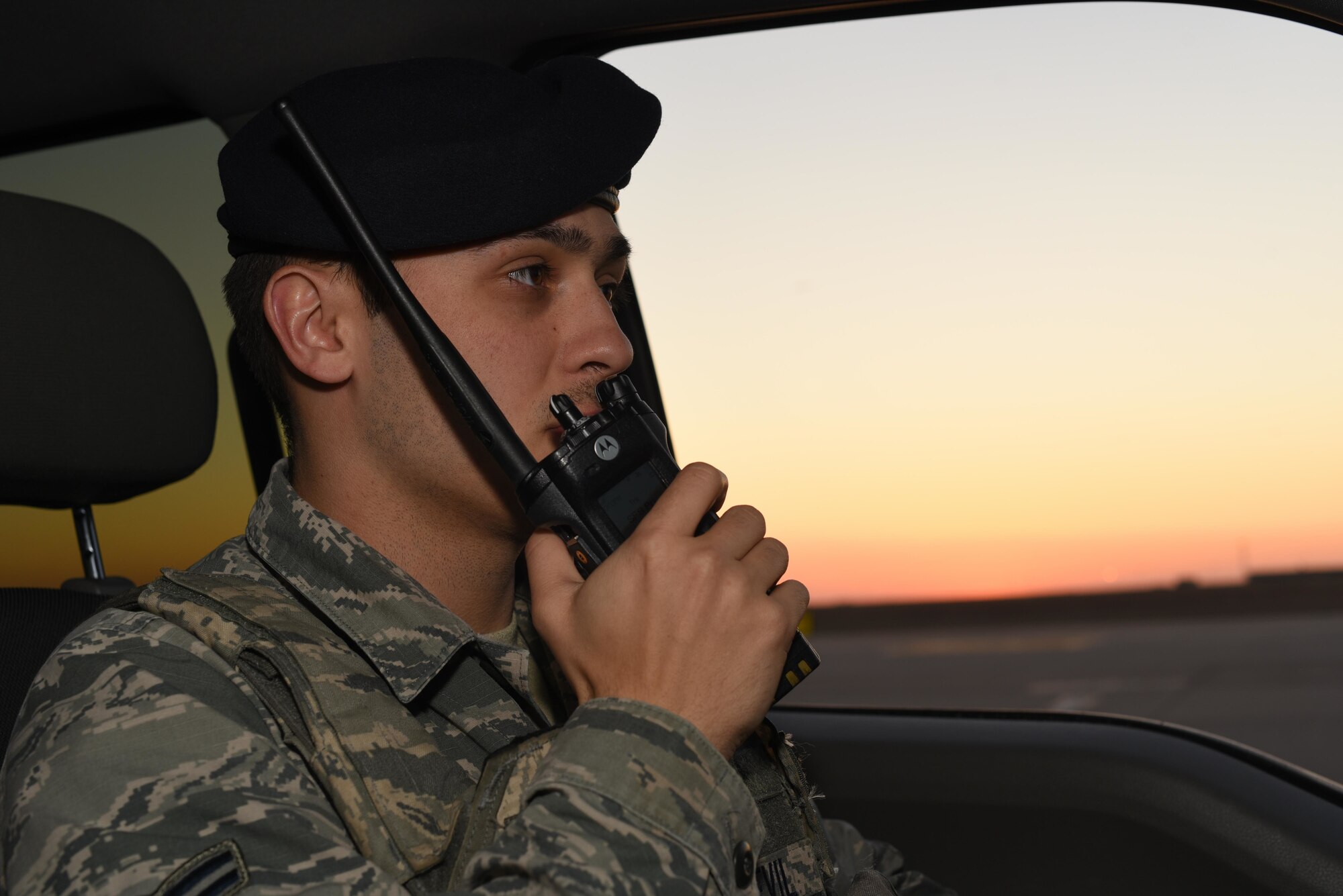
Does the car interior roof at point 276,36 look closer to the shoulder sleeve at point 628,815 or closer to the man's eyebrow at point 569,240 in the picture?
the man's eyebrow at point 569,240

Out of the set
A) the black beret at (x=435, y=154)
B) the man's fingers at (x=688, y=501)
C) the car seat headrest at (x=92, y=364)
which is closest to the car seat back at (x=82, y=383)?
the car seat headrest at (x=92, y=364)

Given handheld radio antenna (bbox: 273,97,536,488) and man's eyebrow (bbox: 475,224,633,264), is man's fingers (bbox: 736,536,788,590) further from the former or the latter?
man's eyebrow (bbox: 475,224,633,264)

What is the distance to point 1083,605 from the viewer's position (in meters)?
24.1

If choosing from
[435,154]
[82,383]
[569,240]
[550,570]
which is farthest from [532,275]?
[82,383]

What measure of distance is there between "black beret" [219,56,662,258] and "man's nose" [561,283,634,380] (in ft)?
0.36

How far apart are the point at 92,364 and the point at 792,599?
38.1 inches

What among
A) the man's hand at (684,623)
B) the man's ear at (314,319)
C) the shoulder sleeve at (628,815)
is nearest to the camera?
the shoulder sleeve at (628,815)

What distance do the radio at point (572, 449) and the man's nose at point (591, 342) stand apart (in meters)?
0.07

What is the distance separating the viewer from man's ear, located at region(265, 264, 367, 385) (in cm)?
120

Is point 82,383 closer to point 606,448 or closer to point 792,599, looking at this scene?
point 606,448

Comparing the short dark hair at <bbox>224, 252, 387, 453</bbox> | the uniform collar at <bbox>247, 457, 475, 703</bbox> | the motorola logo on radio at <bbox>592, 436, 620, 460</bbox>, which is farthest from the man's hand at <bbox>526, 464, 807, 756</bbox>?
the short dark hair at <bbox>224, 252, 387, 453</bbox>

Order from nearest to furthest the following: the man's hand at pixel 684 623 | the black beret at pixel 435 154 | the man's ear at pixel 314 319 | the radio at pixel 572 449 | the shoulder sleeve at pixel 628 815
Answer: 1. the shoulder sleeve at pixel 628 815
2. the man's hand at pixel 684 623
3. the radio at pixel 572 449
4. the black beret at pixel 435 154
5. the man's ear at pixel 314 319

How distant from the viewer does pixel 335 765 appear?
860 mm

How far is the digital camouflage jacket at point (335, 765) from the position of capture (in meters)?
0.72
